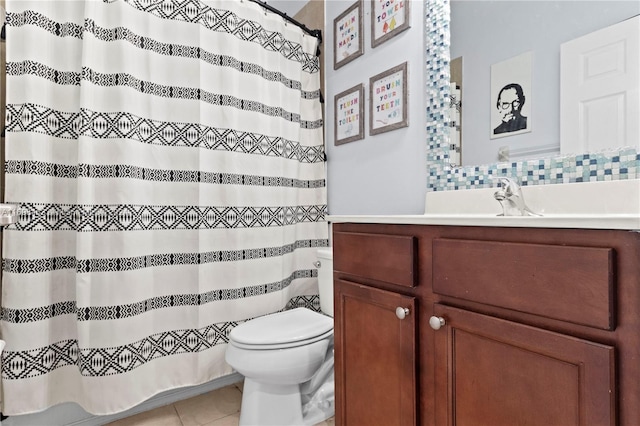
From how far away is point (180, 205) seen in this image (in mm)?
1530

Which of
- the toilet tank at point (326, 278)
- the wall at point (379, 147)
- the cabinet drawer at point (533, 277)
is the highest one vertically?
the wall at point (379, 147)

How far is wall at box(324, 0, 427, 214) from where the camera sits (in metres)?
1.48

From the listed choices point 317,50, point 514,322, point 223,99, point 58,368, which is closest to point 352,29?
point 317,50

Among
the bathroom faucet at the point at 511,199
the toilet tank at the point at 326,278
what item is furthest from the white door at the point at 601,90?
the toilet tank at the point at 326,278

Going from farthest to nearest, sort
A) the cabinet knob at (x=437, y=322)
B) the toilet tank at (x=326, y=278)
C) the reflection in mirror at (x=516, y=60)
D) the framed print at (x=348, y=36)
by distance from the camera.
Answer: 1. the framed print at (x=348, y=36)
2. the toilet tank at (x=326, y=278)
3. the reflection in mirror at (x=516, y=60)
4. the cabinet knob at (x=437, y=322)

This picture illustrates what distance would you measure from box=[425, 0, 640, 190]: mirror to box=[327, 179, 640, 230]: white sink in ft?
0.16

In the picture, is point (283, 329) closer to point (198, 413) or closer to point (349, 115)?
point (198, 413)

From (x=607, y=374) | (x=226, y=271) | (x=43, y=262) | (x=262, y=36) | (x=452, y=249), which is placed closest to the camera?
(x=607, y=374)

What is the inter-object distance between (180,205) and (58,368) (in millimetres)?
785

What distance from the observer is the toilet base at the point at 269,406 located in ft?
4.52

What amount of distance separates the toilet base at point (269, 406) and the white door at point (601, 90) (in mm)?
1359

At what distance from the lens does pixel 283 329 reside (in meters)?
1.44

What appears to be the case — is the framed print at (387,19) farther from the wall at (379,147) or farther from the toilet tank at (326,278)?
the toilet tank at (326,278)

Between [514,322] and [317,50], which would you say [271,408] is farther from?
[317,50]
